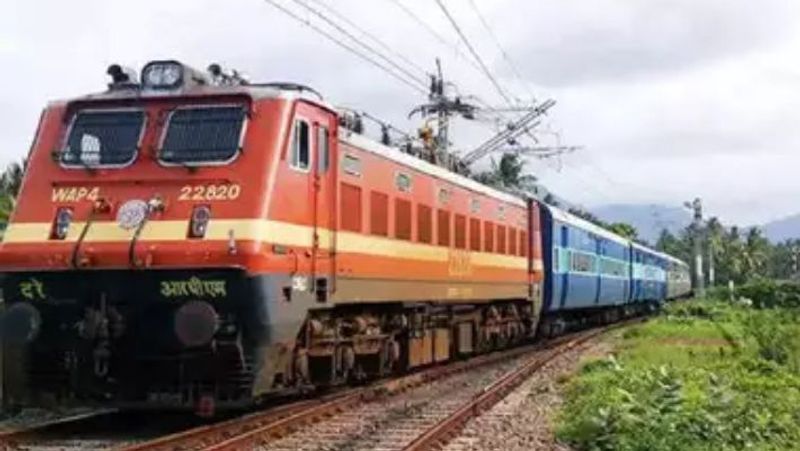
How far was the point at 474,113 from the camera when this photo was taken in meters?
36.7

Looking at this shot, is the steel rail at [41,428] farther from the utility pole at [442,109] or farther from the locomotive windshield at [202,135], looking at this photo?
the utility pole at [442,109]

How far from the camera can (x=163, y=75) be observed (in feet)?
44.6

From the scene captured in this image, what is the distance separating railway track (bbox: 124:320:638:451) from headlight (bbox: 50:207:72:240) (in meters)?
2.48

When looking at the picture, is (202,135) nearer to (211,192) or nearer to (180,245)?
(211,192)

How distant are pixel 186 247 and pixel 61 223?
5.05ft

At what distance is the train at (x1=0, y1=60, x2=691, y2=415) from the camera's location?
1220 centimetres

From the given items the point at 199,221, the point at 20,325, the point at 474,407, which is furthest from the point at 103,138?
the point at 474,407

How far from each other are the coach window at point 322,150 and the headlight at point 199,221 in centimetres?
181

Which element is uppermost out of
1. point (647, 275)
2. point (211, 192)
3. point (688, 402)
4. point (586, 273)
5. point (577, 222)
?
point (577, 222)

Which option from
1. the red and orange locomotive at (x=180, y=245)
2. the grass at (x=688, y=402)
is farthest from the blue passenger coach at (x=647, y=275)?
the red and orange locomotive at (x=180, y=245)

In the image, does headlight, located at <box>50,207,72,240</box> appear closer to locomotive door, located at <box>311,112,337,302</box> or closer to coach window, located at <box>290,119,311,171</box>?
coach window, located at <box>290,119,311,171</box>

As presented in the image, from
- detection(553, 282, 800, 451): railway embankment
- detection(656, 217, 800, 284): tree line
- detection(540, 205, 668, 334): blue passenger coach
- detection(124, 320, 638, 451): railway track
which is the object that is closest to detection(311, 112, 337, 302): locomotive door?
detection(124, 320, 638, 451): railway track

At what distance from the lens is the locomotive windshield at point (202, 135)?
1289 cm

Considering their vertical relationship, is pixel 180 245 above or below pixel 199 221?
below
